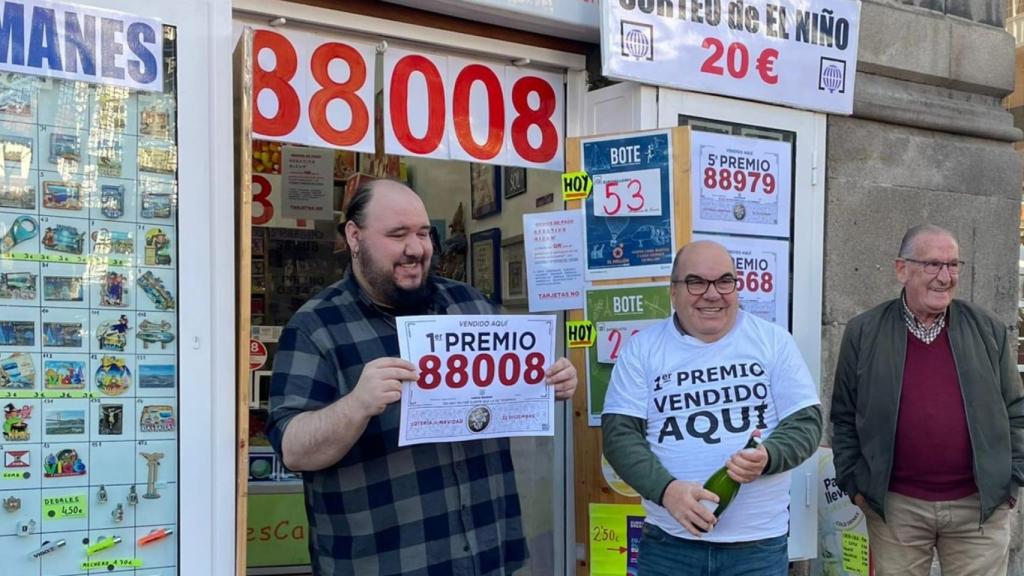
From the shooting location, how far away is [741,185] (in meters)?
4.43

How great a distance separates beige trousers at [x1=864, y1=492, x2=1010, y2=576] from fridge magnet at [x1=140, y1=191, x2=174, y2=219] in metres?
3.02

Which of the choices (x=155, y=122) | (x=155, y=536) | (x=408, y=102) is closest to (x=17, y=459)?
(x=155, y=536)

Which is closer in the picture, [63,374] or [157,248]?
[63,374]

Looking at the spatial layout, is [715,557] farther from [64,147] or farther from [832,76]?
[832,76]

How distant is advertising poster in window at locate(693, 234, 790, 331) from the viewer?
174 inches

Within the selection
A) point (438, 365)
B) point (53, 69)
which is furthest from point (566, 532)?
point (53, 69)

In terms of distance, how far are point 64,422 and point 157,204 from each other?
0.74m

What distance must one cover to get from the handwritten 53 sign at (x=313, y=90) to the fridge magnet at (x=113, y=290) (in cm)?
96

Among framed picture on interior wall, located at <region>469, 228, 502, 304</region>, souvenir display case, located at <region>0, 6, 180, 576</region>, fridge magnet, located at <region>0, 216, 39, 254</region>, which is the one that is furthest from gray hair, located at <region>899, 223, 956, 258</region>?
fridge magnet, located at <region>0, 216, 39, 254</region>

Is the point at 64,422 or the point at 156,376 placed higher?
the point at 156,376

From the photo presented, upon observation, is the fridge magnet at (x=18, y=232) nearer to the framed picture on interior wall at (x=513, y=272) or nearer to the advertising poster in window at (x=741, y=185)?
the framed picture on interior wall at (x=513, y=272)

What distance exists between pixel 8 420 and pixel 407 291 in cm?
127

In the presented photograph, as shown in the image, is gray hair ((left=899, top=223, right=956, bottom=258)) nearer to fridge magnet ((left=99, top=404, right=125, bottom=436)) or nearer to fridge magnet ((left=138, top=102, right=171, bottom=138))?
fridge magnet ((left=138, top=102, right=171, bottom=138))

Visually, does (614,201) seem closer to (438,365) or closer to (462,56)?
(462,56)
